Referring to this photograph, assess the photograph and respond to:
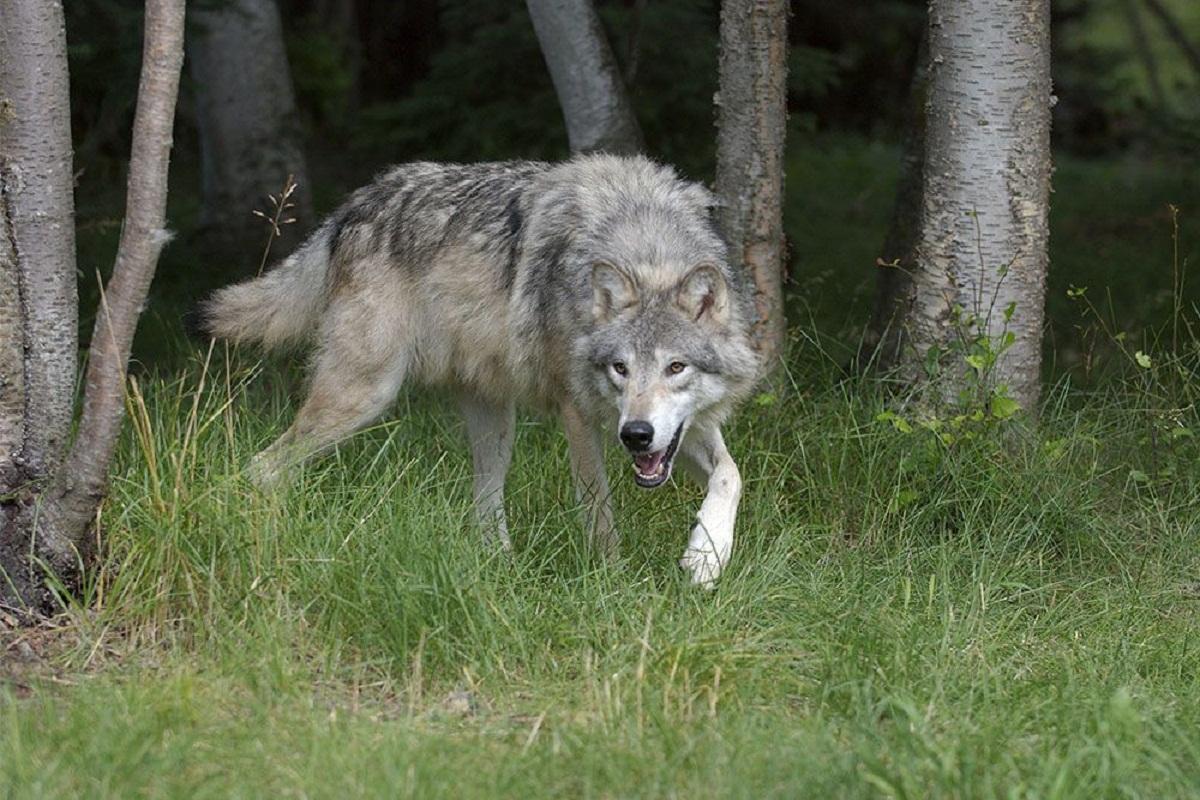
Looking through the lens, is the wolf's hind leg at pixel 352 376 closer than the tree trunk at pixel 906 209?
Yes

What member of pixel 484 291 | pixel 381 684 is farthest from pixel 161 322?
pixel 381 684

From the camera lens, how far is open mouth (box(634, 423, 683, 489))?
4.86 meters

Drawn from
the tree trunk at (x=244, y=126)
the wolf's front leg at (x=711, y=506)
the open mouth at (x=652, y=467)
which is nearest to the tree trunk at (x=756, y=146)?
the wolf's front leg at (x=711, y=506)

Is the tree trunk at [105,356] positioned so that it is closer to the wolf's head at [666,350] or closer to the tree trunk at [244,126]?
the wolf's head at [666,350]

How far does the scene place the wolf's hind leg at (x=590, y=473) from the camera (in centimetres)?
512

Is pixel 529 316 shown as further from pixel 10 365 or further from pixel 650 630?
pixel 10 365

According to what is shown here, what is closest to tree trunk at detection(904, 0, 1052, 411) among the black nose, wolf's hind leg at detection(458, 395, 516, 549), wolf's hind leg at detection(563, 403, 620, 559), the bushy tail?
wolf's hind leg at detection(563, 403, 620, 559)

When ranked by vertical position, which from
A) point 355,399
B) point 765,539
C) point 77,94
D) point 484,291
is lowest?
point 765,539

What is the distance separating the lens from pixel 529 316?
5.65 metres

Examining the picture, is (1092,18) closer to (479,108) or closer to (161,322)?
(479,108)

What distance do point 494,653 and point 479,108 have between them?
5825 millimetres

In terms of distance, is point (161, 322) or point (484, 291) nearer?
point (484, 291)

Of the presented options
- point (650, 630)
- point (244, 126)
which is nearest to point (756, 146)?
point (650, 630)

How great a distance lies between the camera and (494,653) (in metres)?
4.21
